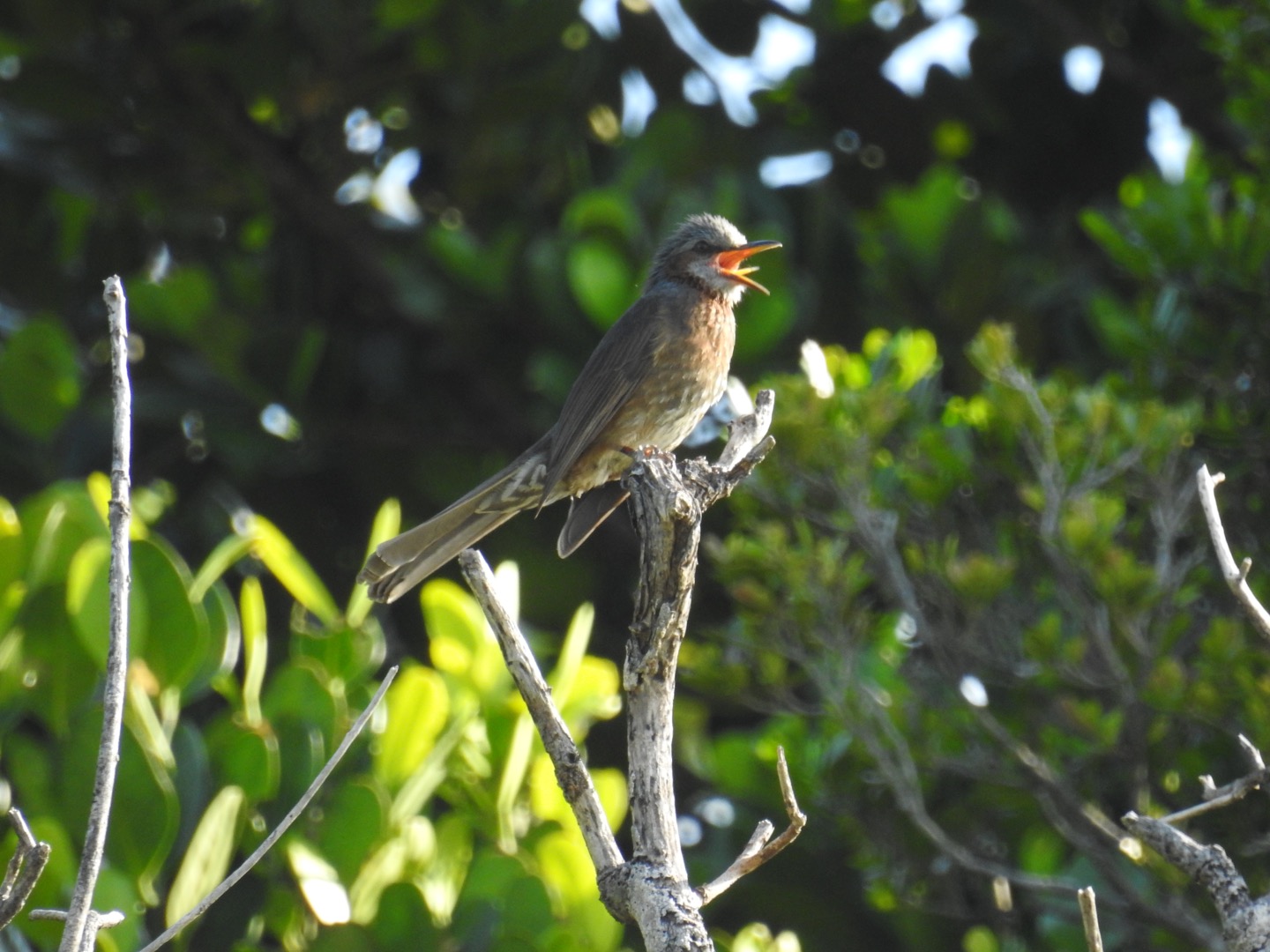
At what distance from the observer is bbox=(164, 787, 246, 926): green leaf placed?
3885 mm

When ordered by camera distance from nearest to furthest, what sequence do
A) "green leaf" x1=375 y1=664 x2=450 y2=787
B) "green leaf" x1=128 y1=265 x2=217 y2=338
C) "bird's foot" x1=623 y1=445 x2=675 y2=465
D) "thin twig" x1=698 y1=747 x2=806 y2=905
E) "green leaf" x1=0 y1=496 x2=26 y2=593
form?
"thin twig" x1=698 y1=747 x2=806 y2=905
"bird's foot" x1=623 y1=445 x2=675 y2=465
"green leaf" x1=0 y1=496 x2=26 y2=593
"green leaf" x1=375 y1=664 x2=450 y2=787
"green leaf" x1=128 y1=265 x2=217 y2=338

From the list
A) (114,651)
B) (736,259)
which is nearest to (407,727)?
(736,259)

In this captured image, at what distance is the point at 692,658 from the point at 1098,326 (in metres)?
2.13

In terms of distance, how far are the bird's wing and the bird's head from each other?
0.72 feet

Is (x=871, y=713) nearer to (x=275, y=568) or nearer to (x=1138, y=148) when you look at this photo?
(x=275, y=568)

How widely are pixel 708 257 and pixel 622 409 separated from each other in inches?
31.3

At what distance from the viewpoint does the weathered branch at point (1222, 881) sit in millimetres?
2072

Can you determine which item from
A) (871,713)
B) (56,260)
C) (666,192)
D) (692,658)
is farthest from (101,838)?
(56,260)

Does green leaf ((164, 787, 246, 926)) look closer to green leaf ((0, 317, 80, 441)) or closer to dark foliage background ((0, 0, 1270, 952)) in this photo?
dark foliage background ((0, 0, 1270, 952))

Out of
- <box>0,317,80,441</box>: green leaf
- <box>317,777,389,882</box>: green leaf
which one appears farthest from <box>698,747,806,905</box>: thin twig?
<box>0,317,80,441</box>: green leaf

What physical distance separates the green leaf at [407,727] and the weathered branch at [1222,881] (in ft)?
9.07

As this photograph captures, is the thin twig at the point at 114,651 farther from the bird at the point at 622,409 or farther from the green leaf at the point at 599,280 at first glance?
the green leaf at the point at 599,280

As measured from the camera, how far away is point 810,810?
5371 millimetres

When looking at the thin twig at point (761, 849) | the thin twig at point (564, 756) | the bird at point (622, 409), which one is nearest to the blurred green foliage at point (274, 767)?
the bird at point (622, 409)
